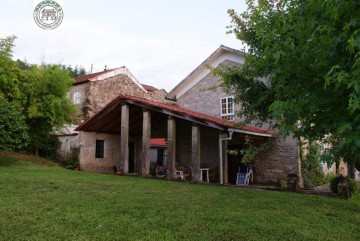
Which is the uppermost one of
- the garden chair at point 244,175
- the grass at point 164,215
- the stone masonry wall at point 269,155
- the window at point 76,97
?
the window at point 76,97

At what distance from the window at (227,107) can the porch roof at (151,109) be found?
1433 millimetres

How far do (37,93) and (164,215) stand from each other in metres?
14.5

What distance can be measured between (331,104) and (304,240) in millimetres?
2169

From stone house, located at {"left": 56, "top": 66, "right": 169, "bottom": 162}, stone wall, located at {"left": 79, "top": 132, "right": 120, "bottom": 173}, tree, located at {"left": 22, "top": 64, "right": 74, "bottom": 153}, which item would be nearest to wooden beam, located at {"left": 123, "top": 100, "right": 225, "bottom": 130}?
stone wall, located at {"left": 79, "top": 132, "right": 120, "bottom": 173}

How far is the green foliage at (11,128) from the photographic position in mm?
14141

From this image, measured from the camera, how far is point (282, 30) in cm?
418

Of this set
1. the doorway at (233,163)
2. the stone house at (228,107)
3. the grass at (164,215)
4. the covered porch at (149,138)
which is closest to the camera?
the grass at (164,215)

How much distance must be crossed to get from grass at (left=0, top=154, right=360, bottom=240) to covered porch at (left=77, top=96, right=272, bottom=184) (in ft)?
12.3

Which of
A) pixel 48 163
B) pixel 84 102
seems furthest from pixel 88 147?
pixel 84 102

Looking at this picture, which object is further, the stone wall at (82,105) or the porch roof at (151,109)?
the stone wall at (82,105)

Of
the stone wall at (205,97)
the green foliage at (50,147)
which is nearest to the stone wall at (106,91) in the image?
the green foliage at (50,147)

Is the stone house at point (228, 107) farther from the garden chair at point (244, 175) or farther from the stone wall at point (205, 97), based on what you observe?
the garden chair at point (244, 175)

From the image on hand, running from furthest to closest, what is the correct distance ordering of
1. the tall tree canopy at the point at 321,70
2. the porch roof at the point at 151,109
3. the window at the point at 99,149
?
the window at the point at 99,149 < the porch roof at the point at 151,109 < the tall tree canopy at the point at 321,70

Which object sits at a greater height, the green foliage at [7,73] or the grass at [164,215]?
the green foliage at [7,73]
